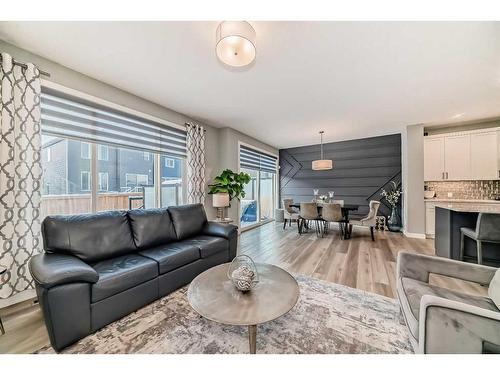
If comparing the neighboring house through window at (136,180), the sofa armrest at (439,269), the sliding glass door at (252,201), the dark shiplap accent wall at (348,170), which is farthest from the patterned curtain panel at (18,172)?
the dark shiplap accent wall at (348,170)

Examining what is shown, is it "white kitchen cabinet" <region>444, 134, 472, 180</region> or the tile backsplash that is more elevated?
"white kitchen cabinet" <region>444, 134, 472, 180</region>

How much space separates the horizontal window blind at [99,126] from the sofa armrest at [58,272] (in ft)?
5.08

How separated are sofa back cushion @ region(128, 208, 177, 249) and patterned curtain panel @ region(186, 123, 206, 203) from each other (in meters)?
1.21

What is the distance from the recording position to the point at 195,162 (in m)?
4.03

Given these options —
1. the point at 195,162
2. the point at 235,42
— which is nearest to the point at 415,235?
the point at 195,162

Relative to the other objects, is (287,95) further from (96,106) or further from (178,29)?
(96,106)

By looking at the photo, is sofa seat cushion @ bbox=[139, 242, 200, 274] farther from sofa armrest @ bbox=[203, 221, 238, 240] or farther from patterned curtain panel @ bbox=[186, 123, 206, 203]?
patterned curtain panel @ bbox=[186, 123, 206, 203]

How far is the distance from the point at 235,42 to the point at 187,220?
2350 mm

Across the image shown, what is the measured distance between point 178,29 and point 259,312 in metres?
2.41

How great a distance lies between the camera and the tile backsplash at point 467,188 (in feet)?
13.8

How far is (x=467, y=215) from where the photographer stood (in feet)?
9.36

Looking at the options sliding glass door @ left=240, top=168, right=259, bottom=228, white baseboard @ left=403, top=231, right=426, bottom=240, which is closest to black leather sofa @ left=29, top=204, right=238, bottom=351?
sliding glass door @ left=240, top=168, right=259, bottom=228

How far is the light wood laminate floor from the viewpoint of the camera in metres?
1.65
